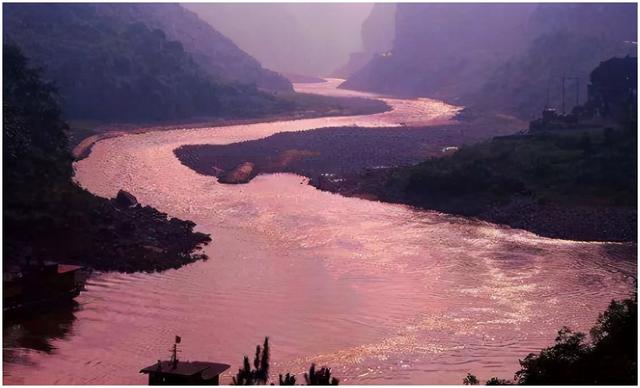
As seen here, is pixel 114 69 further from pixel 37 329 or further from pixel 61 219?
pixel 37 329

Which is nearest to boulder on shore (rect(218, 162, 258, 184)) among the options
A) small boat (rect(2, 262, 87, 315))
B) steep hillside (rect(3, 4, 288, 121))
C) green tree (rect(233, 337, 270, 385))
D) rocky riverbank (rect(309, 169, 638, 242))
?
rocky riverbank (rect(309, 169, 638, 242))

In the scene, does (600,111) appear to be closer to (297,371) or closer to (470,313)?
(470,313)

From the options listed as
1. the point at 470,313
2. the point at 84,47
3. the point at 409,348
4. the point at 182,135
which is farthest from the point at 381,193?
the point at 84,47

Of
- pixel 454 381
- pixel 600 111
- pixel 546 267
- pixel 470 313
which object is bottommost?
pixel 454 381

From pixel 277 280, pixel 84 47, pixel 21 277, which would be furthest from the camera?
pixel 84 47

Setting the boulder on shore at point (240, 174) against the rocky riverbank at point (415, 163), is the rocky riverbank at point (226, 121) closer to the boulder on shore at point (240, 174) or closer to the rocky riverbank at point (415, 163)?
the rocky riverbank at point (415, 163)

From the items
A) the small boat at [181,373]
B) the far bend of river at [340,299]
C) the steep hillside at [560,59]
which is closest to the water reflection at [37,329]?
the far bend of river at [340,299]

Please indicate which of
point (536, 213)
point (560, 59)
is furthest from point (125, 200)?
point (560, 59)
